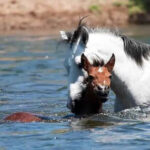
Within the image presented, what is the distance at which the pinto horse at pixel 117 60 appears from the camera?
8102 mm

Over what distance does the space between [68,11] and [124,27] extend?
250 cm

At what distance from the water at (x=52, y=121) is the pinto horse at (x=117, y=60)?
261 mm

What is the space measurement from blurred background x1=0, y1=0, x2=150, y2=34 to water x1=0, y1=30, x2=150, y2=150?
9.19m

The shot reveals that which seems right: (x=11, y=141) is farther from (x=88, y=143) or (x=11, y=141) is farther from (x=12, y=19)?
(x=12, y=19)

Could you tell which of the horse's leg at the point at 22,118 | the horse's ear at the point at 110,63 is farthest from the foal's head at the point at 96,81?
the horse's leg at the point at 22,118

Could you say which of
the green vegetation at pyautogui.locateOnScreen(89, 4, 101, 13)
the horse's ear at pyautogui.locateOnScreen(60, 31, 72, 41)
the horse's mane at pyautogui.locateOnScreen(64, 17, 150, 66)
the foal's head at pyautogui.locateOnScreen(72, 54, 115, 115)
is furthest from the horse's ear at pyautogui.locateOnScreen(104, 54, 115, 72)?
the green vegetation at pyautogui.locateOnScreen(89, 4, 101, 13)

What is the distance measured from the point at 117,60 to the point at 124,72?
0.55 feet

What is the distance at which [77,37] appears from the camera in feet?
27.0

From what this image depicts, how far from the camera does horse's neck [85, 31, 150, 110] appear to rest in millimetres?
8195

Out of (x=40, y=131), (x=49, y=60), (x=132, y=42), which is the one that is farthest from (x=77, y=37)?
(x=49, y=60)

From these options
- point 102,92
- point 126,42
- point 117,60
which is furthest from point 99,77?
point 126,42

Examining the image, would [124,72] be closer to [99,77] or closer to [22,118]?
[99,77]

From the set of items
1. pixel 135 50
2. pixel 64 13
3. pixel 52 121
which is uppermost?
pixel 135 50

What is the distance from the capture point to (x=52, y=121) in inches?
345
